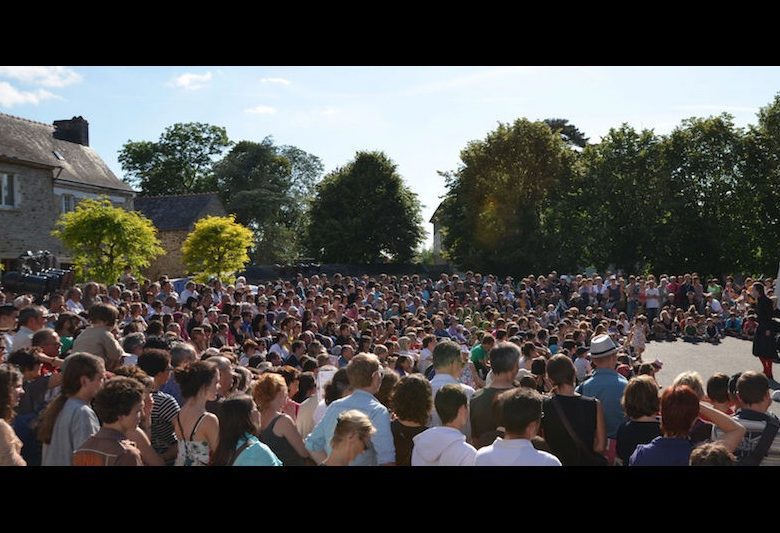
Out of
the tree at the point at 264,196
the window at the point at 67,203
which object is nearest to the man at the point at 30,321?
the window at the point at 67,203

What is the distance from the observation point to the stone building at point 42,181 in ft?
97.2

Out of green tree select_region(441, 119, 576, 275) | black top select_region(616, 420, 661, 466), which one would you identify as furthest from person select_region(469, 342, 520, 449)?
green tree select_region(441, 119, 576, 275)

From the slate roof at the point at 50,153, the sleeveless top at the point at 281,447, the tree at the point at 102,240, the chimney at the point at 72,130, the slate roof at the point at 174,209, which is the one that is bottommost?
the sleeveless top at the point at 281,447

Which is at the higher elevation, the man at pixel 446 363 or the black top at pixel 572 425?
the man at pixel 446 363

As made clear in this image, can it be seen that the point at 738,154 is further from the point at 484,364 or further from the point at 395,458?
the point at 395,458

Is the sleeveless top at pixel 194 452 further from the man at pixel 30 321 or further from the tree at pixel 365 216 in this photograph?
the tree at pixel 365 216

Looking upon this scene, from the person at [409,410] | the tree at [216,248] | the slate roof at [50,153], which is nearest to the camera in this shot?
the person at [409,410]

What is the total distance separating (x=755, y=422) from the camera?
14.9ft

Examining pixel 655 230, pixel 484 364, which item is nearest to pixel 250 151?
pixel 655 230

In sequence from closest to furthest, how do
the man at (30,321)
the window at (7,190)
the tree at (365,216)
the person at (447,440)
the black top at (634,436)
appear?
the person at (447,440) < the black top at (634,436) < the man at (30,321) < the window at (7,190) < the tree at (365,216)

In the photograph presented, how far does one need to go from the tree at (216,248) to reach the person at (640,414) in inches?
976

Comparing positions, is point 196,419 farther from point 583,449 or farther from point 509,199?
point 509,199
